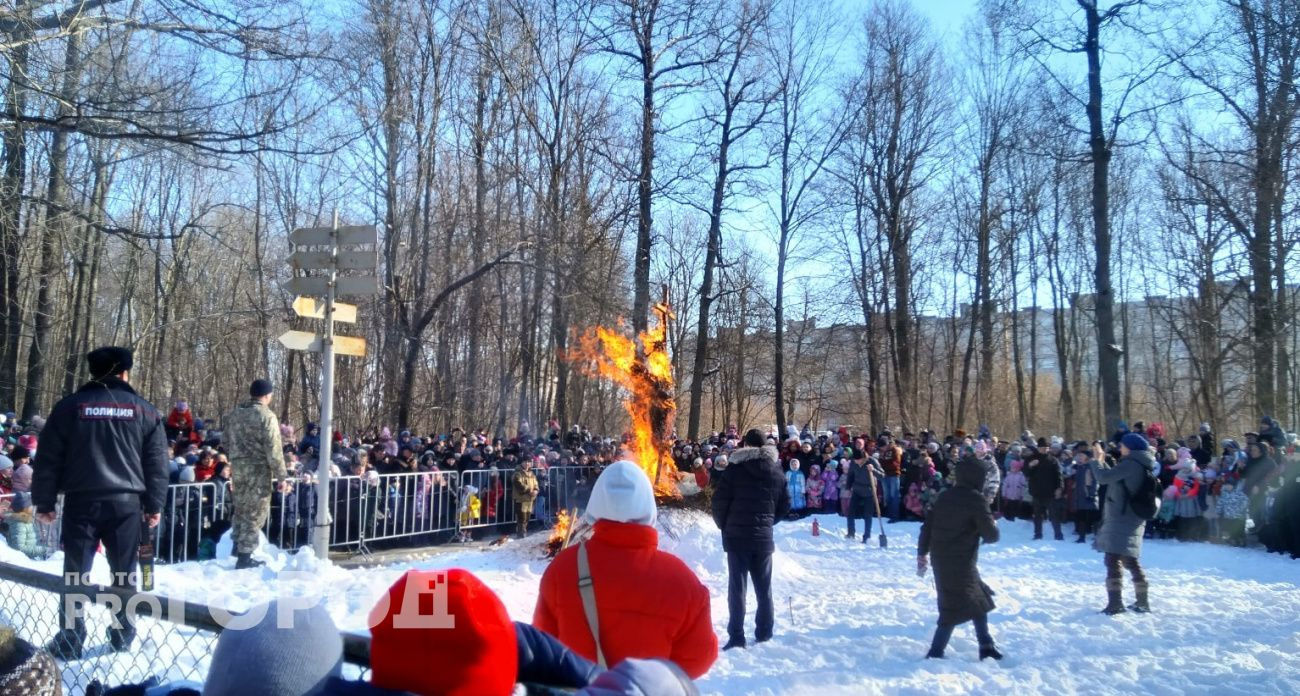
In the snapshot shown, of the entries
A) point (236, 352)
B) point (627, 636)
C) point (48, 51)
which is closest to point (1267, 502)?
point (627, 636)

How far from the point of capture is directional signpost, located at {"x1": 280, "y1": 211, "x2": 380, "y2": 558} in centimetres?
812

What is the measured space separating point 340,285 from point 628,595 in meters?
6.02

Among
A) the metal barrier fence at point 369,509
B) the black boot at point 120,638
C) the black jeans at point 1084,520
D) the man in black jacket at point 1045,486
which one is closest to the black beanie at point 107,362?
the black boot at point 120,638

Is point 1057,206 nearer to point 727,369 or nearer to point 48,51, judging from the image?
point 727,369

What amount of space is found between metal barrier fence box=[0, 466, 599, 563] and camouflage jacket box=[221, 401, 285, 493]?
10.2 inches

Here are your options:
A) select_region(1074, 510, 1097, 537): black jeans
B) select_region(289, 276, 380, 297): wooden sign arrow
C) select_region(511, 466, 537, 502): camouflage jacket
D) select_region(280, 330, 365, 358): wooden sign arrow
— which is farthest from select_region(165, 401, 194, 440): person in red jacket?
select_region(1074, 510, 1097, 537): black jeans

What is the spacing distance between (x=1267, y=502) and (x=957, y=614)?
1017 cm

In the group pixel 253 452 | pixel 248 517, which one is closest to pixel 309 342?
pixel 253 452

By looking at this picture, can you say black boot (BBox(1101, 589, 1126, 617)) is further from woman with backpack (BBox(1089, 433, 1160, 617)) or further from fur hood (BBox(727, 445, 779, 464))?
fur hood (BBox(727, 445, 779, 464))

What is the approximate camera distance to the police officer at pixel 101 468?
17.1ft

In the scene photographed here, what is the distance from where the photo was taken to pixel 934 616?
9.02 m

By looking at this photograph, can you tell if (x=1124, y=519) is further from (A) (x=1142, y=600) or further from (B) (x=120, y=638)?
(B) (x=120, y=638)

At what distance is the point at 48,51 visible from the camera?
6.65 m

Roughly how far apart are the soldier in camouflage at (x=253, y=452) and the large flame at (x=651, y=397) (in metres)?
5.92
